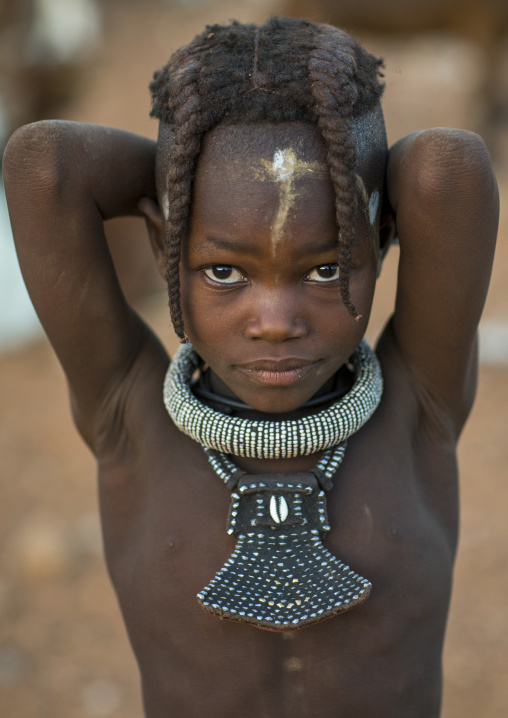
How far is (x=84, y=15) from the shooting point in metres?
6.89

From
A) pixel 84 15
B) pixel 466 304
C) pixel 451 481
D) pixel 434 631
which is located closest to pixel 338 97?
pixel 466 304

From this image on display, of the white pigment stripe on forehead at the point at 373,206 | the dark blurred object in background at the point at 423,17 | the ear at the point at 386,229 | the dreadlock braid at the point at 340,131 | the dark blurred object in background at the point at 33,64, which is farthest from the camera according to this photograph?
the dark blurred object in background at the point at 423,17

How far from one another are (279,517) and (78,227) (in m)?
0.62

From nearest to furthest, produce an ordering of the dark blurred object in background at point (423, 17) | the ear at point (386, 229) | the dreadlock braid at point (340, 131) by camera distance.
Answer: the dreadlock braid at point (340, 131)
the ear at point (386, 229)
the dark blurred object in background at point (423, 17)

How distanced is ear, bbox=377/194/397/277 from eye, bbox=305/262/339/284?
0.17 meters

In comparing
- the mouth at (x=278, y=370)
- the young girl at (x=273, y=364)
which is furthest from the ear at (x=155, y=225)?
the mouth at (x=278, y=370)

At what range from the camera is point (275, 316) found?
1.31 m

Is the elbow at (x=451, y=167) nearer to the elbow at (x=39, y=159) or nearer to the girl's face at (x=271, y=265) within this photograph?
the girl's face at (x=271, y=265)

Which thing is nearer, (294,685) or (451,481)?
(294,685)

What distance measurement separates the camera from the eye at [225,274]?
1.35 meters

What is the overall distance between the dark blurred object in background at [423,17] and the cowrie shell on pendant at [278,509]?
5486mm

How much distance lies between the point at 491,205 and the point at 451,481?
0.55m

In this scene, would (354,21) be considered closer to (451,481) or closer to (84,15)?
(84,15)

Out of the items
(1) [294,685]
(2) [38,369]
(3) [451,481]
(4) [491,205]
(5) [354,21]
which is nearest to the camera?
(4) [491,205]
